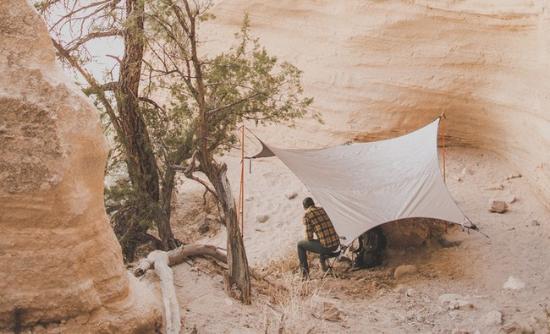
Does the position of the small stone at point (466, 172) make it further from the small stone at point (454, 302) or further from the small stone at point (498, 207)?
the small stone at point (454, 302)

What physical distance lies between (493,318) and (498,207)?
342 centimetres

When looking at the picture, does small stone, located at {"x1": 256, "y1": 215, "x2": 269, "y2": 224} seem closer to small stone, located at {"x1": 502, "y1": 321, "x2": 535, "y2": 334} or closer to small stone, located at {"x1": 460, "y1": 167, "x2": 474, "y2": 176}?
small stone, located at {"x1": 460, "y1": 167, "x2": 474, "y2": 176}

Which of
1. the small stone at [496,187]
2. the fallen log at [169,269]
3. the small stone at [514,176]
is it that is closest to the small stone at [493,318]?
the fallen log at [169,269]

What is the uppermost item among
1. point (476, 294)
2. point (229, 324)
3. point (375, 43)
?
point (375, 43)

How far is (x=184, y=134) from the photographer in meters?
8.16

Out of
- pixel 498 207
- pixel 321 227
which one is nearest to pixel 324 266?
pixel 321 227

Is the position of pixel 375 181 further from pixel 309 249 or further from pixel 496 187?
→ pixel 496 187

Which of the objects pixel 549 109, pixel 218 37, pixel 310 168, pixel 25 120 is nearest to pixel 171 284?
pixel 25 120

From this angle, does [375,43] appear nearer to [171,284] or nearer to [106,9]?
[106,9]

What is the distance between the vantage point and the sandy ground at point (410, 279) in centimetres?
545

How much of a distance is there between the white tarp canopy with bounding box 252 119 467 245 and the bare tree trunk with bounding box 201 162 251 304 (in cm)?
173

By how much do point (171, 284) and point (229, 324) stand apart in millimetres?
568

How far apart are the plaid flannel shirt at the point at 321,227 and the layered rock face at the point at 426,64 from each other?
3410 millimetres

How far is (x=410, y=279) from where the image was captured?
26.4ft
